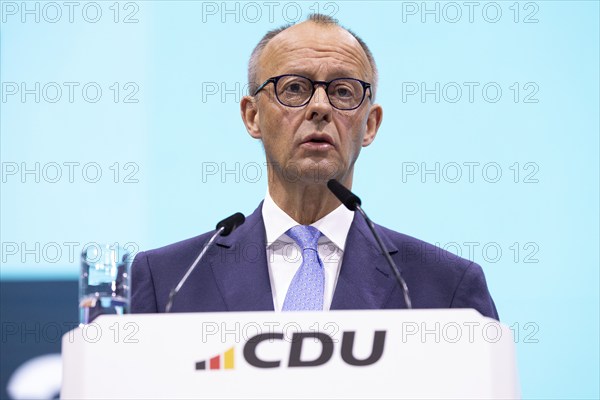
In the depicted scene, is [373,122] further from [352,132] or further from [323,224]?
[323,224]

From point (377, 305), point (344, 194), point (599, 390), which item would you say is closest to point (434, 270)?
point (377, 305)

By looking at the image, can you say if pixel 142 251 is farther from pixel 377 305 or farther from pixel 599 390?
pixel 599 390

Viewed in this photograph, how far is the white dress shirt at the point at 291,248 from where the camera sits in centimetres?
218

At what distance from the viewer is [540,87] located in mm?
2812

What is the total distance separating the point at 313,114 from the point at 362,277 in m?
0.46

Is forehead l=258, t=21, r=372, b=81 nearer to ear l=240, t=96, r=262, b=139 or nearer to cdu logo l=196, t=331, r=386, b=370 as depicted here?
ear l=240, t=96, r=262, b=139

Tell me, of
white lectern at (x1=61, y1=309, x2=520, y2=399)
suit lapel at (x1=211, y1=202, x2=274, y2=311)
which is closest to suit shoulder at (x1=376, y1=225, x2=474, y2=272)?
suit lapel at (x1=211, y1=202, x2=274, y2=311)

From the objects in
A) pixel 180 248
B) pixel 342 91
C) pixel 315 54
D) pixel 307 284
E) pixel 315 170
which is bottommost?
pixel 307 284

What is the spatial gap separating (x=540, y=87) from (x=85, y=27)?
147 centimetres

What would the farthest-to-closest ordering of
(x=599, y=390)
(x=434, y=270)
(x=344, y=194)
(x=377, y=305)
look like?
(x=599, y=390), (x=434, y=270), (x=377, y=305), (x=344, y=194)

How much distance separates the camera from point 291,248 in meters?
2.26

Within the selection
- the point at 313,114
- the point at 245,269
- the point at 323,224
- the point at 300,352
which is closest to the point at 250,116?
the point at 313,114

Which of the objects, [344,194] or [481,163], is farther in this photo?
[481,163]

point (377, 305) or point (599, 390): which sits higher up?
point (377, 305)
